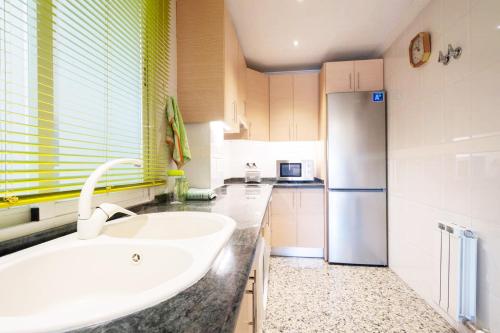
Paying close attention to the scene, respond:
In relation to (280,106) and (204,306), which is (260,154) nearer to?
(280,106)

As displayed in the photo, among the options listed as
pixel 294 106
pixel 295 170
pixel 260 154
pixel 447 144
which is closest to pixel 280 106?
pixel 294 106

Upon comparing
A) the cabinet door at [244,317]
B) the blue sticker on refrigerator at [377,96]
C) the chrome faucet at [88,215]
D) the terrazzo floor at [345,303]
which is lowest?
the terrazzo floor at [345,303]

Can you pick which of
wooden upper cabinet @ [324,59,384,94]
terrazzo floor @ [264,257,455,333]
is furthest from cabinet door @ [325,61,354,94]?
terrazzo floor @ [264,257,455,333]

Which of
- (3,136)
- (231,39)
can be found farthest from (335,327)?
(231,39)

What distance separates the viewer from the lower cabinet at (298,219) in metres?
2.85

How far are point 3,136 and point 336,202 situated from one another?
2651 mm

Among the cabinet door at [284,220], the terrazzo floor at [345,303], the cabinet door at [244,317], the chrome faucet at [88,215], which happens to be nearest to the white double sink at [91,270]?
the chrome faucet at [88,215]

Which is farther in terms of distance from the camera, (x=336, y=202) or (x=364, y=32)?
(x=336, y=202)

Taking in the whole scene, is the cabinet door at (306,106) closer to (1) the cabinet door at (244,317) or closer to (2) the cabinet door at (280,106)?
(2) the cabinet door at (280,106)

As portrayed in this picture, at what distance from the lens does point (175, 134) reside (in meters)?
1.71

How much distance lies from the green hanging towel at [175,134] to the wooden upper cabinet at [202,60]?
18 cm

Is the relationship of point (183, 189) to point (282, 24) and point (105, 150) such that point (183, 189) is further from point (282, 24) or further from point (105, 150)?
A: point (282, 24)

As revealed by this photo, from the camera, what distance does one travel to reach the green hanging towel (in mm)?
1693

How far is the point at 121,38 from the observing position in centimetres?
121
